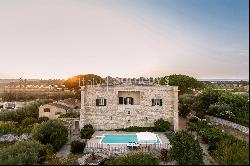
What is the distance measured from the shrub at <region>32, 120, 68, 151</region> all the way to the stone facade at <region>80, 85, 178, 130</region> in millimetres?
6600

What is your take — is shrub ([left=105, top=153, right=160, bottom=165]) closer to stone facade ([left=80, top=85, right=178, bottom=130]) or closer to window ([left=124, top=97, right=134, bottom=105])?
stone facade ([left=80, top=85, right=178, bottom=130])

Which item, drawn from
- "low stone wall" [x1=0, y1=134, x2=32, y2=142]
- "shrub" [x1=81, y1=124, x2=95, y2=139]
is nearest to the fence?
"shrub" [x1=81, y1=124, x2=95, y2=139]

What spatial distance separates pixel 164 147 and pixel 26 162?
12.3 m

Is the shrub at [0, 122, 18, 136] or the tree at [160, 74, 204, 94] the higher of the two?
the tree at [160, 74, 204, 94]

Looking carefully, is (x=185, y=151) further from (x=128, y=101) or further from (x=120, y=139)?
(x=128, y=101)

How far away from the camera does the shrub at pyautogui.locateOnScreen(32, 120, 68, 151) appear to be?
106 feet

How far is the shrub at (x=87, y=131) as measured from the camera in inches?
1443

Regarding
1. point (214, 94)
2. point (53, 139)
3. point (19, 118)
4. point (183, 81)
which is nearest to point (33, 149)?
point (53, 139)

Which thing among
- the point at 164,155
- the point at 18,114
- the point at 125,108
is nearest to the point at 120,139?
the point at 125,108

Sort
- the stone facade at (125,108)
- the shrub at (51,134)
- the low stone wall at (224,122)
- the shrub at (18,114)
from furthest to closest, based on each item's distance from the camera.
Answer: the shrub at (18,114) < the stone facade at (125,108) < the low stone wall at (224,122) < the shrub at (51,134)

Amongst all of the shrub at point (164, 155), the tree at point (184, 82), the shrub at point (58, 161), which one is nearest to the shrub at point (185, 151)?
the shrub at point (164, 155)

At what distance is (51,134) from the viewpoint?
32656 millimetres

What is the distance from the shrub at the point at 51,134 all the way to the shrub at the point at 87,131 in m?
3.08

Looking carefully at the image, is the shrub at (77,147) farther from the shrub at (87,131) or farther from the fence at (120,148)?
the shrub at (87,131)
